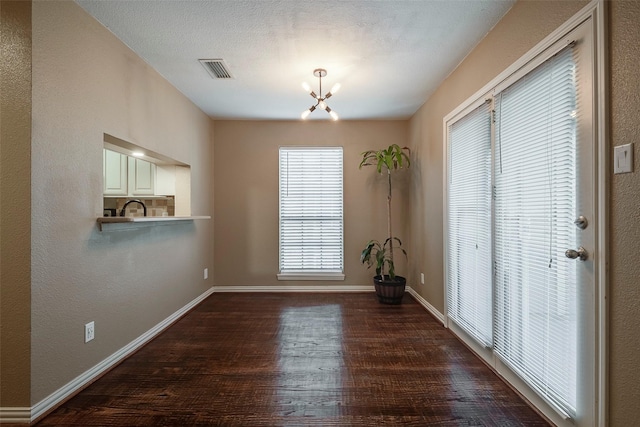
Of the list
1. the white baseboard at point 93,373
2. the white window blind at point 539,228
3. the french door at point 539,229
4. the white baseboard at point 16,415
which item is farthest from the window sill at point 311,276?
the white baseboard at point 16,415

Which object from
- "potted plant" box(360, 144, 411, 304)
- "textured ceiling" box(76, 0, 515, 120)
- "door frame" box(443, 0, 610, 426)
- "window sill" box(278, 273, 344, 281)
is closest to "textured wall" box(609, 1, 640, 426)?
"door frame" box(443, 0, 610, 426)

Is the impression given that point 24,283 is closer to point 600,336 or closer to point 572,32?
point 600,336

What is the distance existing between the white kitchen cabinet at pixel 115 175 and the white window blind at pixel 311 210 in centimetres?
200

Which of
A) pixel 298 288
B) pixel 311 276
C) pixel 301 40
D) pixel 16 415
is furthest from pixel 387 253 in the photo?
pixel 16 415

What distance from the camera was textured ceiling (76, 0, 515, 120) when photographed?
217 cm

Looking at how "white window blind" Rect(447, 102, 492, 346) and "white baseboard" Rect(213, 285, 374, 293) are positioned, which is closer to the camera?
"white window blind" Rect(447, 102, 492, 346)

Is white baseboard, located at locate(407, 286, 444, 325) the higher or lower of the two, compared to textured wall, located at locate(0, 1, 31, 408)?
lower

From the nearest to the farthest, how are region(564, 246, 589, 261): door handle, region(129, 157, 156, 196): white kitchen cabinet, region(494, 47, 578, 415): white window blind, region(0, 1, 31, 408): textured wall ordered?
region(564, 246, 589, 261): door handle < region(494, 47, 578, 415): white window blind < region(0, 1, 31, 408): textured wall < region(129, 157, 156, 196): white kitchen cabinet

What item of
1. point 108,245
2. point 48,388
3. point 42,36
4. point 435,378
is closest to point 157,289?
point 108,245

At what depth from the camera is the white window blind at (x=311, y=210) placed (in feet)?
15.6

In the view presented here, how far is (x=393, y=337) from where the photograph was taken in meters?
2.98

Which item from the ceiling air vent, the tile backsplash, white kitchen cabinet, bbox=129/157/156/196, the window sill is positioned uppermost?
the ceiling air vent

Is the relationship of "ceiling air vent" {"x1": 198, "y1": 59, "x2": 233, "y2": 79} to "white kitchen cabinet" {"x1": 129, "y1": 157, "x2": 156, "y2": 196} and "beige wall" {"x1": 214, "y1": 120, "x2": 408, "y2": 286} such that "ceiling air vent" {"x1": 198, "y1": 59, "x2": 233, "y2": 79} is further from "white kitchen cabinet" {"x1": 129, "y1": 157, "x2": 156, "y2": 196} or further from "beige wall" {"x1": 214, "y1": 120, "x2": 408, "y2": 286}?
"beige wall" {"x1": 214, "y1": 120, "x2": 408, "y2": 286}

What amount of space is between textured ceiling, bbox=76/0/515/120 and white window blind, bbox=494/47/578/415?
0.73 meters
